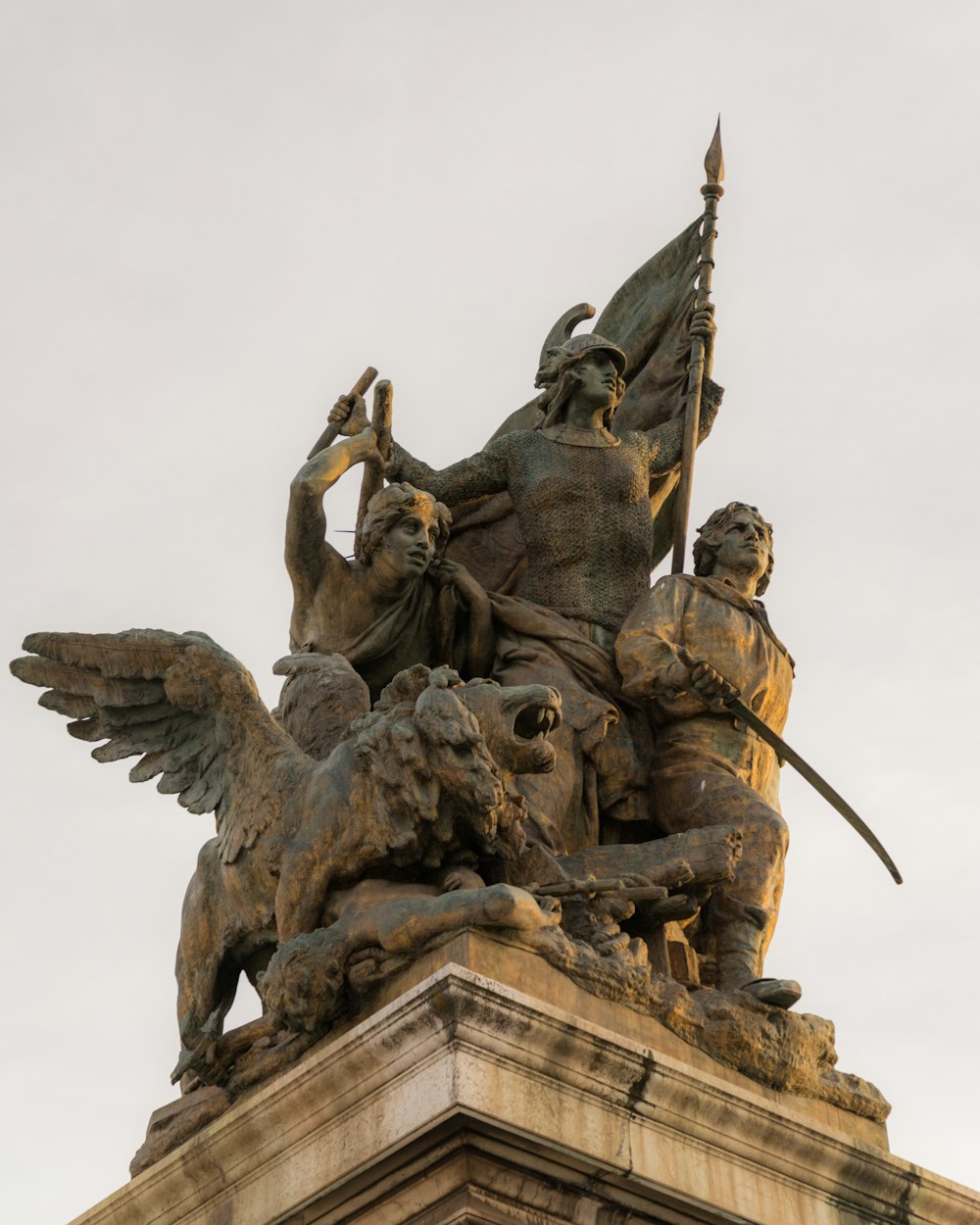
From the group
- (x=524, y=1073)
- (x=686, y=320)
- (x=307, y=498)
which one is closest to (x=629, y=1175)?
(x=524, y=1073)

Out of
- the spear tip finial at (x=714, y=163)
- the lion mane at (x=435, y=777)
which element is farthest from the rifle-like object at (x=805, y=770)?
the spear tip finial at (x=714, y=163)

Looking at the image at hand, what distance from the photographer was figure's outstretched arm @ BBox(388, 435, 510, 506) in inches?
484

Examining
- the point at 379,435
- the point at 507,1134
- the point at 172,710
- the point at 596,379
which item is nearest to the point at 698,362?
the point at 596,379

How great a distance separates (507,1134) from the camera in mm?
7676

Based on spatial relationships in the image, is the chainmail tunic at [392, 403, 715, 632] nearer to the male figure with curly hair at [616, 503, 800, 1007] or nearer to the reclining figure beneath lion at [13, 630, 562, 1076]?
the male figure with curly hair at [616, 503, 800, 1007]

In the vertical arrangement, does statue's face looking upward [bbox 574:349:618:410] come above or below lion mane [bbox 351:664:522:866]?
above

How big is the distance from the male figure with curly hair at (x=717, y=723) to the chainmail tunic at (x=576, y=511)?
590 mm

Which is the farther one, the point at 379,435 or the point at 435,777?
the point at 379,435

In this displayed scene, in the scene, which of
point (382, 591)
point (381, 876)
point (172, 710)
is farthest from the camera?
point (382, 591)

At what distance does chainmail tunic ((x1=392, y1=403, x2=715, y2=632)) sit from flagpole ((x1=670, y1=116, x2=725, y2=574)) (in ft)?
0.75

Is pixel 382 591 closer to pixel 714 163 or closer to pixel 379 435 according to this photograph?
pixel 379 435

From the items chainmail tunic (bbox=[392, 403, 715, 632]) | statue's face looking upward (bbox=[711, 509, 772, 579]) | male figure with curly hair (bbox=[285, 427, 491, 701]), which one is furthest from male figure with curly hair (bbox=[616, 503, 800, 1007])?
male figure with curly hair (bbox=[285, 427, 491, 701])

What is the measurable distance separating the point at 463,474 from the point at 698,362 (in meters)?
1.69

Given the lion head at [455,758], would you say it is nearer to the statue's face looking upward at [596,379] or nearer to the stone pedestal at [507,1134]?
the stone pedestal at [507,1134]
